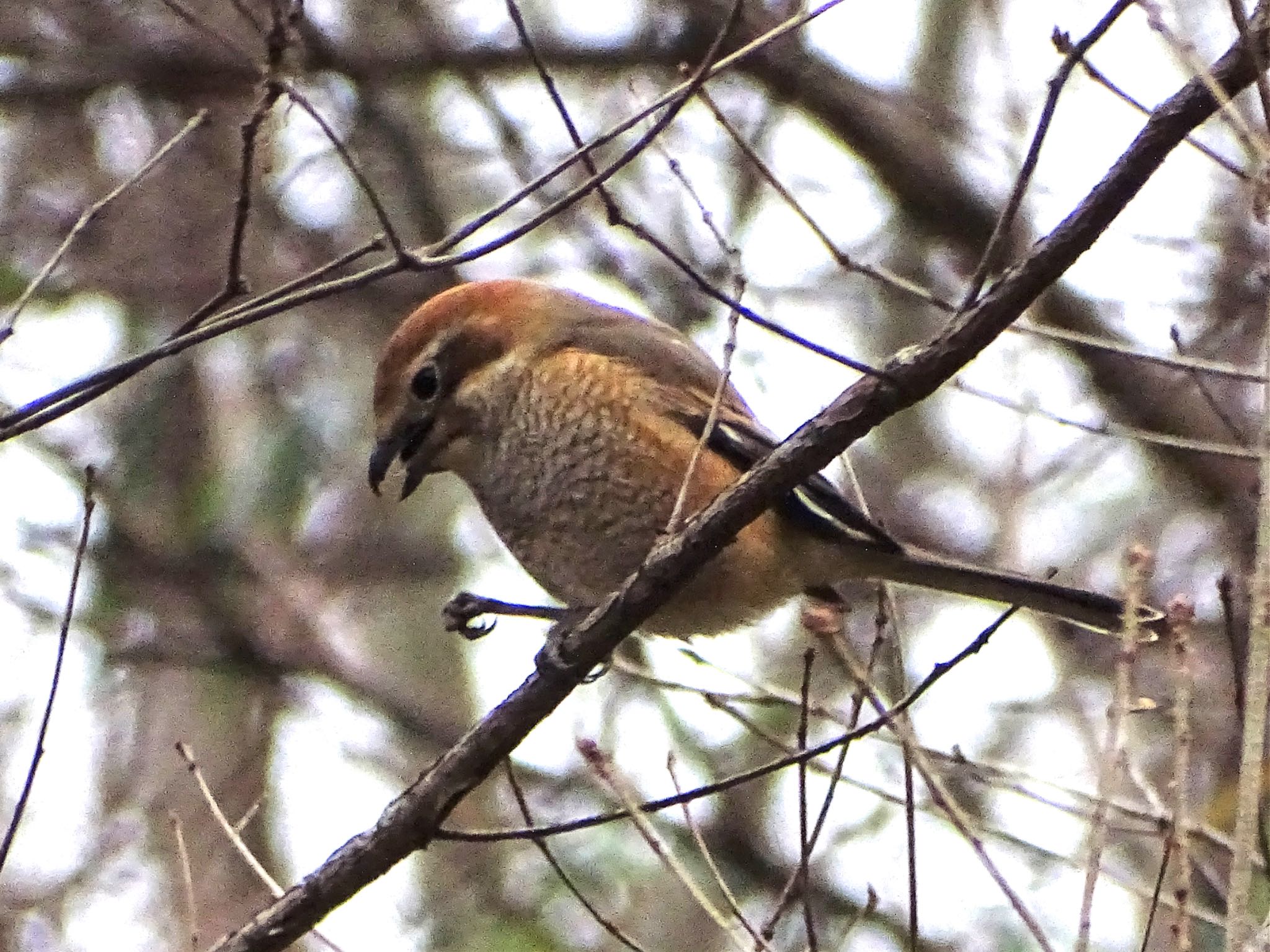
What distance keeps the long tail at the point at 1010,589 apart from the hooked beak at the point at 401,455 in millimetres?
1184

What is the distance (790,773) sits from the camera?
5.94m

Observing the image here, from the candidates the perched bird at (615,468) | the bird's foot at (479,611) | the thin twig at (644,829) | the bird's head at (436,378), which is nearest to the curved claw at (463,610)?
the bird's foot at (479,611)

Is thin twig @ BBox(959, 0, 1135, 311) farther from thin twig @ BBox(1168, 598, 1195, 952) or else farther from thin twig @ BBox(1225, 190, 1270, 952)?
thin twig @ BBox(1168, 598, 1195, 952)

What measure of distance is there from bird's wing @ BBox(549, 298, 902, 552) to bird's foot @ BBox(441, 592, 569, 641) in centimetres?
53

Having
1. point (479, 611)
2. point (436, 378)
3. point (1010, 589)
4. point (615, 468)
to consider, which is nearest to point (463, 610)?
point (479, 611)

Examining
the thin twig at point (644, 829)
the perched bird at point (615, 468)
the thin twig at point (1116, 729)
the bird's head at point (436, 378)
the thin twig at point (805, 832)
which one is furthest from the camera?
the bird's head at point (436, 378)

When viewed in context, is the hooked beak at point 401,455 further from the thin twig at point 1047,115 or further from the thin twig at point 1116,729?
the thin twig at point 1116,729

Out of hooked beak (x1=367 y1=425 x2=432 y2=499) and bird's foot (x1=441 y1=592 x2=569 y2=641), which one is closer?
bird's foot (x1=441 y1=592 x2=569 y2=641)

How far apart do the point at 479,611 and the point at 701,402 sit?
0.73m

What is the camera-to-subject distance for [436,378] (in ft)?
13.5

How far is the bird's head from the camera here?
13.3ft

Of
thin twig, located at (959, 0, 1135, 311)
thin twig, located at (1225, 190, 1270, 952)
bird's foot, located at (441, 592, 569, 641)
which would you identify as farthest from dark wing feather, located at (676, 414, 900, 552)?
thin twig, located at (1225, 190, 1270, 952)

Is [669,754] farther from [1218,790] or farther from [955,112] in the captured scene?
[955,112]

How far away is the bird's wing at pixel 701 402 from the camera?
143 inches
